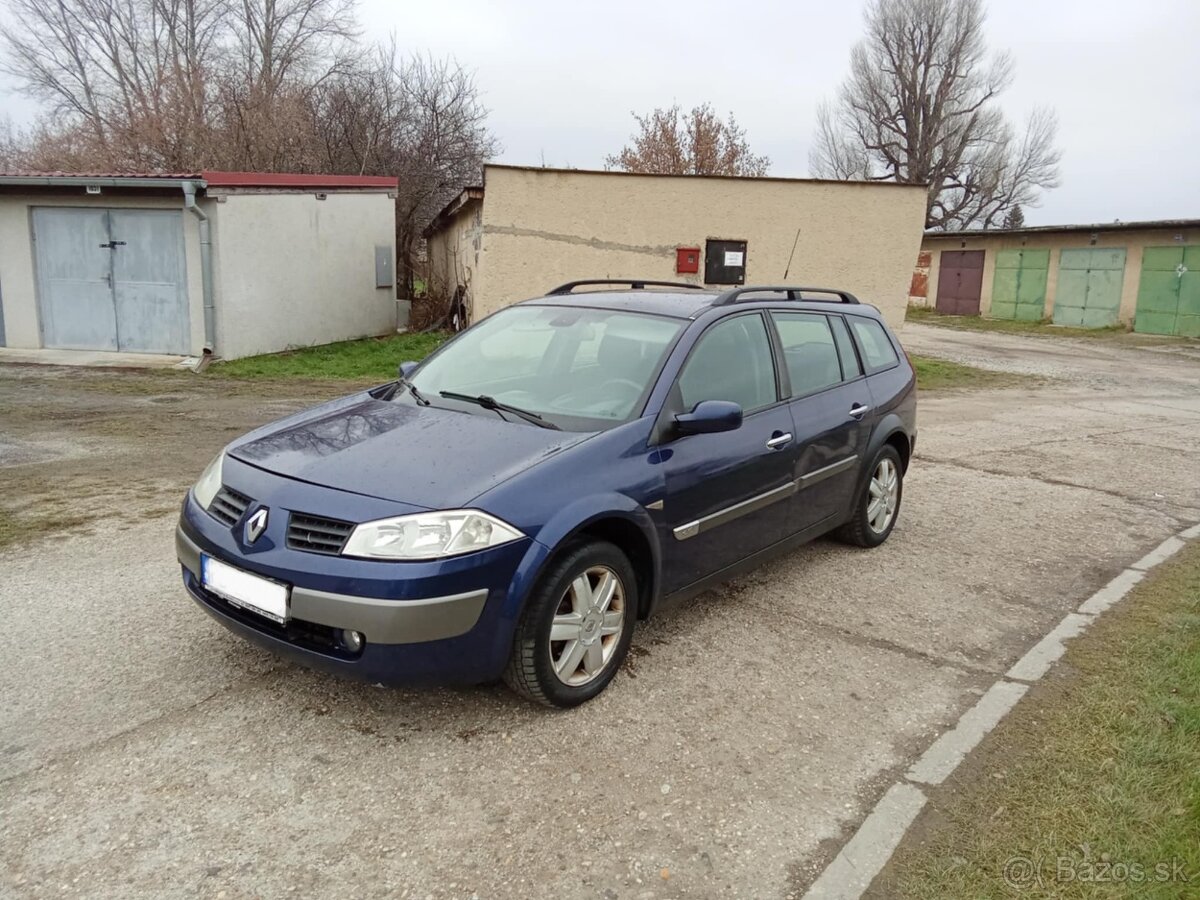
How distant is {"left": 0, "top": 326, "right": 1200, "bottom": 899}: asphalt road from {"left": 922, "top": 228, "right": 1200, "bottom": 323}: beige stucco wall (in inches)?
961

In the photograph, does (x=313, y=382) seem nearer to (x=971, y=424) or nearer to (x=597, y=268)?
(x=597, y=268)

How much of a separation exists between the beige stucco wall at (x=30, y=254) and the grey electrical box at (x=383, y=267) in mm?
4393

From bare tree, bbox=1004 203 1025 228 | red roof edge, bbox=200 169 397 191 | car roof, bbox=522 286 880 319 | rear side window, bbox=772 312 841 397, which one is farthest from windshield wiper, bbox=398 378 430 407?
bare tree, bbox=1004 203 1025 228

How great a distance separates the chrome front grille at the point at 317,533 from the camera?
3.01 m

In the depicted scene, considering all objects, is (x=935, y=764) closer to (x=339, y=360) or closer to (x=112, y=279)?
(x=339, y=360)

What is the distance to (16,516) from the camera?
5602 mm

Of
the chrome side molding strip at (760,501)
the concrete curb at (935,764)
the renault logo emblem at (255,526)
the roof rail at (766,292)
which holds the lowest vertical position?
the concrete curb at (935,764)

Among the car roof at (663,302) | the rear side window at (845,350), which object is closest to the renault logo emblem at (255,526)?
the car roof at (663,302)

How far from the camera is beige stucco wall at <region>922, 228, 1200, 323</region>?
84.7 feet

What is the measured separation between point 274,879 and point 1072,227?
1218 inches

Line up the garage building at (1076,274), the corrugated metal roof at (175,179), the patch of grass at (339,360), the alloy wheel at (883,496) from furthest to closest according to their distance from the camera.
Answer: the garage building at (1076,274) < the patch of grass at (339,360) < the corrugated metal roof at (175,179) < the alloy wheel at (883,496)

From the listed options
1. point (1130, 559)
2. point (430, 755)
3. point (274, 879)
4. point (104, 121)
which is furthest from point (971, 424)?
point (104, 121)

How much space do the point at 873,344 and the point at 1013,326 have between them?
2573 cm

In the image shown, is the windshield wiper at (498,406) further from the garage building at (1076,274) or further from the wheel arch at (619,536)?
the garage building at (1076,274)
